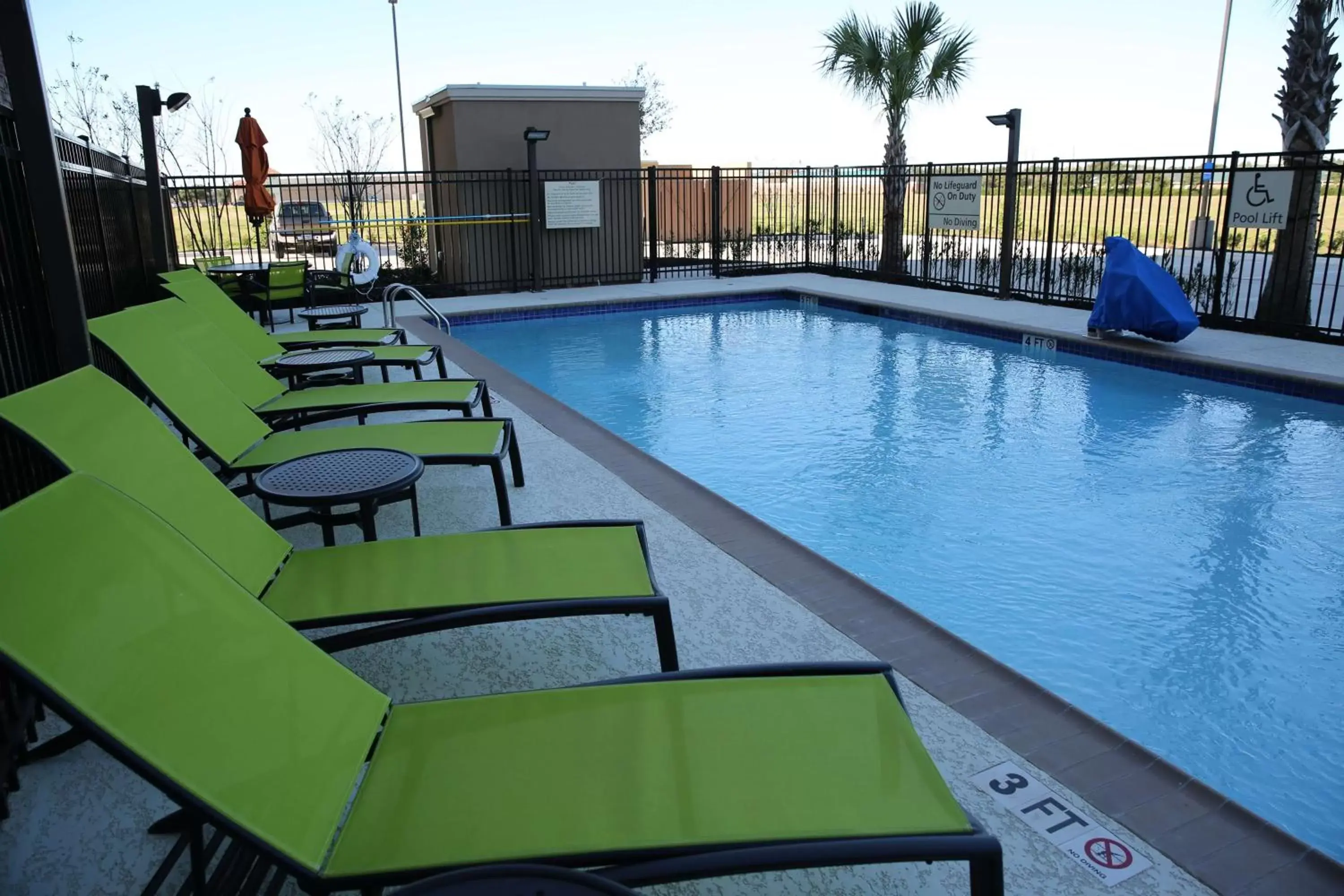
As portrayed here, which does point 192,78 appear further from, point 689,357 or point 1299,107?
point 1299,107

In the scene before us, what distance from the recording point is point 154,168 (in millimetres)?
7578

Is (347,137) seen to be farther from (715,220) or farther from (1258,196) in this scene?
(1258,196)

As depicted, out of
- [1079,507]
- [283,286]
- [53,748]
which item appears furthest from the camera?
[283,286]

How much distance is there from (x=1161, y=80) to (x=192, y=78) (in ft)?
99.1

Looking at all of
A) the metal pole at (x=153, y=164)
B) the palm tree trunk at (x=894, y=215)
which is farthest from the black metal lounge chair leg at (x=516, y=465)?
the palm tree trunk at (x=894, y=215)

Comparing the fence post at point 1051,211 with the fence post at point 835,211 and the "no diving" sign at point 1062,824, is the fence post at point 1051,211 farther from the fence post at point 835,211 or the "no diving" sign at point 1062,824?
the "no diving" sign at point 1062,824

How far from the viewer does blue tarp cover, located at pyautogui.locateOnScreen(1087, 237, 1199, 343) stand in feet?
28.0

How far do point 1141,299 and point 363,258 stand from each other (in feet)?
30.1

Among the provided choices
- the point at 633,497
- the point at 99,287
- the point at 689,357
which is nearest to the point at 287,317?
the point at 689,357

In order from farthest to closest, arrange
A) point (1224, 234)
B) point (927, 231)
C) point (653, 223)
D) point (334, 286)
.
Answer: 1. point (653, 223)
2. point (927, 231)
3. point (334, 286)
4. point (1224, 234)

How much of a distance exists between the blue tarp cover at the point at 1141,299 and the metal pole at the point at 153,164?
8667 mm

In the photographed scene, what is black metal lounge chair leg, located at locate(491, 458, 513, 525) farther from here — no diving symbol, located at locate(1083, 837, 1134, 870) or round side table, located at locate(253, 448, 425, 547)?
no diving symbol, located at locate(1083, 837, 1134, 870)

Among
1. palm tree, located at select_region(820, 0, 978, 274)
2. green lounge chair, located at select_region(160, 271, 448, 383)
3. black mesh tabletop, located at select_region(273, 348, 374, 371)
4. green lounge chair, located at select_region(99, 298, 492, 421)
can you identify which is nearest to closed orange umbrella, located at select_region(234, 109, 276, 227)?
green lounge chair, located at select_region(160, 271, 448, 383)

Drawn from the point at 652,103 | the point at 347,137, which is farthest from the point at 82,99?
the point at 652,103
